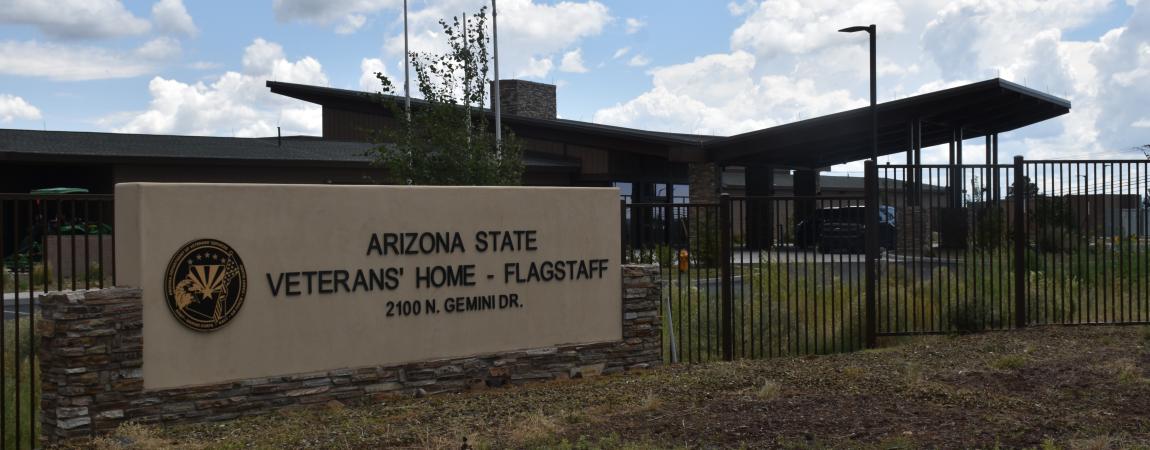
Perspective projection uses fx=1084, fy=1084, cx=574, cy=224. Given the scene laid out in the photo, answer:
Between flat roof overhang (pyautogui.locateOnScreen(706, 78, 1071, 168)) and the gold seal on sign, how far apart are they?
20.1 metres

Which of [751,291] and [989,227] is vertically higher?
[989,227]

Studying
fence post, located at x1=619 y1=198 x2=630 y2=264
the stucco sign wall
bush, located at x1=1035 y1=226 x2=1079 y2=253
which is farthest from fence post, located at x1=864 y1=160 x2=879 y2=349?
the stucco sign wall

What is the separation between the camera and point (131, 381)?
8414 mm

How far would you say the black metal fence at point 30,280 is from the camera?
7.98 metres

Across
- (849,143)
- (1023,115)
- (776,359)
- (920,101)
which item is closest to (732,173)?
(849,143)

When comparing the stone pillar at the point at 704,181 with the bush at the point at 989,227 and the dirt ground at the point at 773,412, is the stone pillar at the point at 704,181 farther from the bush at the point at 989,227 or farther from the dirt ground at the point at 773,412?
the dirt ground at the point at 773,412

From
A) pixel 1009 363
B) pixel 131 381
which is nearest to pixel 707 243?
pixel 1009 363

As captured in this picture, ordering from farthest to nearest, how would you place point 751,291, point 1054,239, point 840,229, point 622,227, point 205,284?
point 1054,239, point 840,229, point 751,291, point 622,227, point 205,284

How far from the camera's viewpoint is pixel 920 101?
86.5 ft

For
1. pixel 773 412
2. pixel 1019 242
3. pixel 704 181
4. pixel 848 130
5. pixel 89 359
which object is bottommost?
pixel 773 412

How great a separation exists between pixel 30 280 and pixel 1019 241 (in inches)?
431

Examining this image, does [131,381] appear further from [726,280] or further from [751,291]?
[751,291]

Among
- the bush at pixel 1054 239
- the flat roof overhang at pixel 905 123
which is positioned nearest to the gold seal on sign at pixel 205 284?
the bush at pixel 1054 239

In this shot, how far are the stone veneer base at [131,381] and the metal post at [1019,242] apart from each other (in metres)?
6.94
